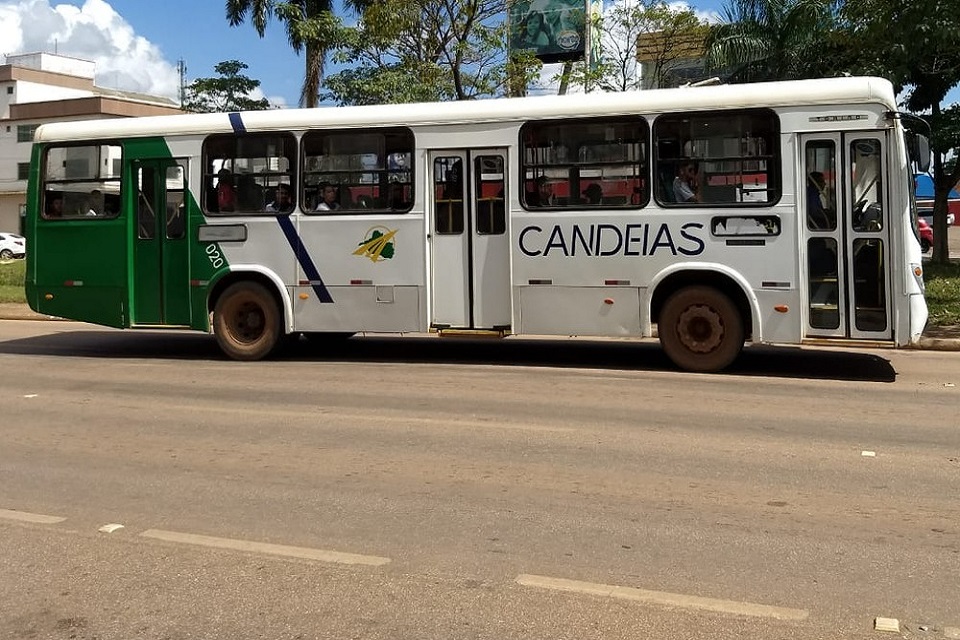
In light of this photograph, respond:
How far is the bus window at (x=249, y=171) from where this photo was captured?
40.9ft

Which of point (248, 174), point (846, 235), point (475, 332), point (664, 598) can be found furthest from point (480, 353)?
point (664, 598)

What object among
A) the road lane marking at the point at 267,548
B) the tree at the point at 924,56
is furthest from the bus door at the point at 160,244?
the tree at the point at 924,56

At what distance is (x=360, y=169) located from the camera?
480 inches

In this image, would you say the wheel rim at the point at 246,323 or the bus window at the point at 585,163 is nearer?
the bus window at the point at 585,163

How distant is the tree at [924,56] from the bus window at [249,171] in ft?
29.9

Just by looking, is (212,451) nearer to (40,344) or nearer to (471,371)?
(471,371)

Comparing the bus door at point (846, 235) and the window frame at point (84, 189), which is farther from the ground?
the window frame at point (84, 189)

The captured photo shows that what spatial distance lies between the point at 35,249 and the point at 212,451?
728 centimetres

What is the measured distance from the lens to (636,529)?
17.9 feet

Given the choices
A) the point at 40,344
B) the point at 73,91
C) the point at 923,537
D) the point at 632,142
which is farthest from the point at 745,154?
the point at 73,91

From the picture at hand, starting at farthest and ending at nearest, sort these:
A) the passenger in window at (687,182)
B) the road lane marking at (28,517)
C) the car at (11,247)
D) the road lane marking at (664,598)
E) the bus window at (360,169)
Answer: the car at (11,247) < the bus window at (360,169) < the passenger in window at (687,182) < the road lane marking at (28,517) < the road lane marking at (664,598)

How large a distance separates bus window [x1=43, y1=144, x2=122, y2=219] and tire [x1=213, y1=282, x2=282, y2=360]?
1953 millimetres

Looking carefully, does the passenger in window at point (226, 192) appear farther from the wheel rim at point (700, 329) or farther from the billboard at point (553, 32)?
the billboard at point (553, 32)

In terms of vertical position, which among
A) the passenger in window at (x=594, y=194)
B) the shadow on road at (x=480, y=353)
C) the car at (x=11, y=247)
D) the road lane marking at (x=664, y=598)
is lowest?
the road lane marking at (x=664, y=598)
